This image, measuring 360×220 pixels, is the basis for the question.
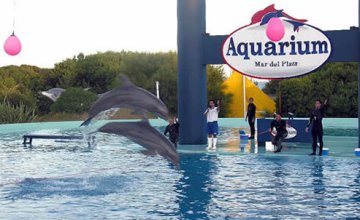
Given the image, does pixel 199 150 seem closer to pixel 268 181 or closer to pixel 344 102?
pixel 268 181

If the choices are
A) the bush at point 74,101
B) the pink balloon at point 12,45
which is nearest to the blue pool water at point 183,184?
the pink balloon at point 12,45

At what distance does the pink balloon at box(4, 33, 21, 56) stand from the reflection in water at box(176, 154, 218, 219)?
14.3 feet

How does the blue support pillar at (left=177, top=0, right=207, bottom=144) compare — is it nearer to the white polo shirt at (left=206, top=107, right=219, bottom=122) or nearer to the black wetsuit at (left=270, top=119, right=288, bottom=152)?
the white polo shirt at (left=206, top=107, right=219, bottom=122)

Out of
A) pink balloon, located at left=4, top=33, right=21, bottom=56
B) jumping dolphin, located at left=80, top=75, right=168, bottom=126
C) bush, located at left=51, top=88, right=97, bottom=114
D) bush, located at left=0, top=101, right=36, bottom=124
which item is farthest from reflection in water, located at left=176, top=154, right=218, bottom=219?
bush, located at left=51, top=88, right=97, bottom=114

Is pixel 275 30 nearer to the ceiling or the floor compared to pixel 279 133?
nearer to the ceiling

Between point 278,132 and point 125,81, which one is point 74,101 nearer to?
point 278,132

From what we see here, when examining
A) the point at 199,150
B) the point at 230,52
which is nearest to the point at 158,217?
the point at 199,150

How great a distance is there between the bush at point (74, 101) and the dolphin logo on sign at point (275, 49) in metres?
21.5

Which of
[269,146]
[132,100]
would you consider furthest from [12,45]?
[269,146]

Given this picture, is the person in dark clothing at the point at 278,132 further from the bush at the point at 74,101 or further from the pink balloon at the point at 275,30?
the bush at the point at 74,101

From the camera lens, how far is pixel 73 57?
179ft

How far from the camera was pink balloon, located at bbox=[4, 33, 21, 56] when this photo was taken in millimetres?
13273

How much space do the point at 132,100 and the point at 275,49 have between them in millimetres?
10623

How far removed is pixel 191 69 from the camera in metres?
19.3
